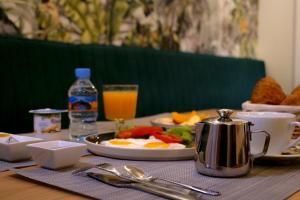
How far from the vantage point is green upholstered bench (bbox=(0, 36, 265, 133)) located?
158 centimetres

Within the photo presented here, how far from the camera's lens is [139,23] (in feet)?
7.96

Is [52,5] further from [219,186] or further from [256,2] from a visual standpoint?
[256,2]

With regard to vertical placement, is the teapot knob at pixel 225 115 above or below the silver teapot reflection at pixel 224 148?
above

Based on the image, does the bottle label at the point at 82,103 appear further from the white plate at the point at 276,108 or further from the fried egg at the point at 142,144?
the white plate at the point at 276,108

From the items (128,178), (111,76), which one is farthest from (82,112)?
(111,76)

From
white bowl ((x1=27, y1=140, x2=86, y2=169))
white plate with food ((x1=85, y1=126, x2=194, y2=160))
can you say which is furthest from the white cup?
white bowl ((x1=27, y1=140, x2=86, y2=169))

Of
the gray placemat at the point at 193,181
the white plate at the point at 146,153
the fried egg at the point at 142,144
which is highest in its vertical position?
the fried egg at the point at 142,144

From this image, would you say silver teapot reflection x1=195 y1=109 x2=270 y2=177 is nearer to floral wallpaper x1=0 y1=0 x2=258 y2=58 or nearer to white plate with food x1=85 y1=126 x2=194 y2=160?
white plate with food x1=85 y1=126 x2=194 y2=160

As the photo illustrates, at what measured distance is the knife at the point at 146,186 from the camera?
58 centimetres

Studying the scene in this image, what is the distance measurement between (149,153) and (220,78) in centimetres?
226

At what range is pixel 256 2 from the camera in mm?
4188

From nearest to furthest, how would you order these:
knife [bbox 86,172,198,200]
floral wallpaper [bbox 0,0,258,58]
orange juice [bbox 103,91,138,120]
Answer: knife [bbox 86,172,198,200], orange juice [bbox 103,91,138,120], floral wallpaper [bbox 0,0,258,58]

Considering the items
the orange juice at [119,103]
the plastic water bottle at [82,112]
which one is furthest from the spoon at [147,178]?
the orange juice at [119,103]

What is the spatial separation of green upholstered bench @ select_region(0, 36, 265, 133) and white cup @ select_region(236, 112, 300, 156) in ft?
3.56
